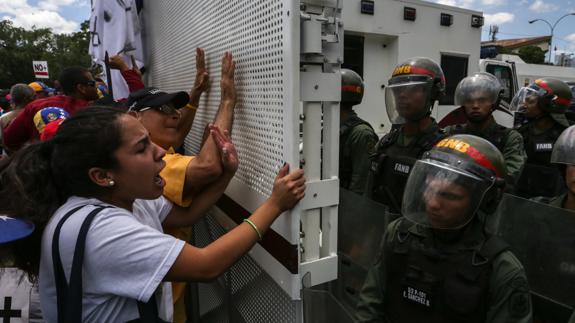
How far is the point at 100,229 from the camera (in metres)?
1.24

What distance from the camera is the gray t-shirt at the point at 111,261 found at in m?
1.23

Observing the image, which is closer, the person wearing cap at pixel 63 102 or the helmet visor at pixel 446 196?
the helmet visor at pixel 446 196

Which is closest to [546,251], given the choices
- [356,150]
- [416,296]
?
[416,296]

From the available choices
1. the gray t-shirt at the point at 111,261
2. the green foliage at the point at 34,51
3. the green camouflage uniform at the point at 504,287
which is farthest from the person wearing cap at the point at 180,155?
the green foliage at the point at 34,51

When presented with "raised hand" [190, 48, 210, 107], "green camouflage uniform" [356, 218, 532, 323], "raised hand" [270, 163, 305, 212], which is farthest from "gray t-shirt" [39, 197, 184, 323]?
"raised hand" [190, 48, 210, 107]

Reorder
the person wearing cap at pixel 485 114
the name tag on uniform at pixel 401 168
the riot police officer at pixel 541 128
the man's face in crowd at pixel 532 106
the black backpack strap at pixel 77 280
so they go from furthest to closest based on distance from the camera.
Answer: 1. the man's face in crowd at pixel 532 106
2. the riot police officer at pixel 541 128
3. the person wearing cap at pixel 485 114
4. the name tag on uniform at pixel 401 168
5. the black backpack strap at pixel 77 280

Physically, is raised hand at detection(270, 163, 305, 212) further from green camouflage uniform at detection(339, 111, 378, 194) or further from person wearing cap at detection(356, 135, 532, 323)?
green camouflage uniform at detection(339, 111, 378, 194)

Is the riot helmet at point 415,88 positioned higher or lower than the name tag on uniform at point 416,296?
higher

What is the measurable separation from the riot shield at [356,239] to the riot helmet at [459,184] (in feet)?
1.94

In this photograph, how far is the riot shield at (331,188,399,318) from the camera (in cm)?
230

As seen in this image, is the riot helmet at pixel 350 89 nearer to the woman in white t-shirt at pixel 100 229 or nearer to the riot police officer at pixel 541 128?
the riot police officer at pixel 541 128

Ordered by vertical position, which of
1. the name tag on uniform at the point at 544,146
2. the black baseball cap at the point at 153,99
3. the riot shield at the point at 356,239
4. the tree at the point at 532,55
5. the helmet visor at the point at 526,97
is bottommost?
the riot shield at the point at 356,239

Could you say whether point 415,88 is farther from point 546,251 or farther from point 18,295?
point 18,295

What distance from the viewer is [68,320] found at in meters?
1.23
